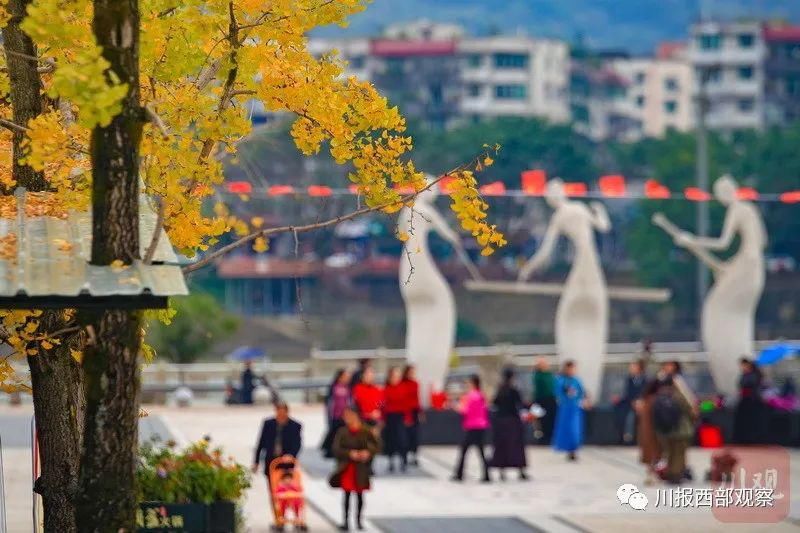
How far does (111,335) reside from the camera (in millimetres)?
11469

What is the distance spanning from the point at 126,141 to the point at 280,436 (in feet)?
33.9

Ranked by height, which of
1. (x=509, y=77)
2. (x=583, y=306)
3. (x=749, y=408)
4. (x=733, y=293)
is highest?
(x=509, y=77)

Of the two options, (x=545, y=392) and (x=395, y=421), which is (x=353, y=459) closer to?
(x=395, y=421)

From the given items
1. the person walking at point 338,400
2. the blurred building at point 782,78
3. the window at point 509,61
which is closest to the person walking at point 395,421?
the person walking at point 338,400

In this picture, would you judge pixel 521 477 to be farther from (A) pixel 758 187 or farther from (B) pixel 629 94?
(B) pixel 629 94

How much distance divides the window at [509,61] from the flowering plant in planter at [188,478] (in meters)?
120

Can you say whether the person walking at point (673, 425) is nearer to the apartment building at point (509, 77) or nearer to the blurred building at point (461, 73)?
the blurred building at point (461, 73)

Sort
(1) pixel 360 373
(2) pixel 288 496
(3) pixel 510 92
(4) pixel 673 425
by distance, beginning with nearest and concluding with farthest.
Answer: (2) pixel 288 496 → (4) pixel 673 425 → (1) pixel 360 373 → (3) pixel 510 92

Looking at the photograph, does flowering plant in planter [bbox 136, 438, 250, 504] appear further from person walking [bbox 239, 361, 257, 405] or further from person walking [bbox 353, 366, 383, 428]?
person walking [bbox 239, 361, 257, 405]

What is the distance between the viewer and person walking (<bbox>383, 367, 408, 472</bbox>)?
27375mm

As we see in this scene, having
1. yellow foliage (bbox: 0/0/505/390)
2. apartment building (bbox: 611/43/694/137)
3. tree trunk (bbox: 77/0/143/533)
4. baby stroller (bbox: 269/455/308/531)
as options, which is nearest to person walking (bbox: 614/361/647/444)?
baby stroller (bbox: 269/455/308/531)

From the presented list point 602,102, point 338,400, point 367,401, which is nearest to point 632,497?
point 367,401

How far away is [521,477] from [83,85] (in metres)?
16.4

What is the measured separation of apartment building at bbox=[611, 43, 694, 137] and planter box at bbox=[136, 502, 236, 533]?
135187mm
